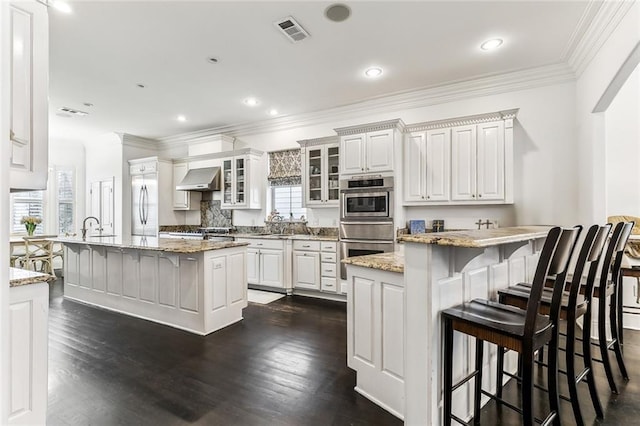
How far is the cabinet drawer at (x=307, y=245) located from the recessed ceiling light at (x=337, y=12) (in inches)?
115

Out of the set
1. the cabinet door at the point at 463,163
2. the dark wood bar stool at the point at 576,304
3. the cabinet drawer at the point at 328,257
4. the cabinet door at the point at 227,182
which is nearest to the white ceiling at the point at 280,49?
the cabinet door at the point at 463,163

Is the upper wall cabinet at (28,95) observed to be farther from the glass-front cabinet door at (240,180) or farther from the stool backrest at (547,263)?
the glass-front cabinet door at (240,180)

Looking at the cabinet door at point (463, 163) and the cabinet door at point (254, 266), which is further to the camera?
the cabinet door at point (254, 266)

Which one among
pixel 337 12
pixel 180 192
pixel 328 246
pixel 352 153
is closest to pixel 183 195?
pixel 180 192

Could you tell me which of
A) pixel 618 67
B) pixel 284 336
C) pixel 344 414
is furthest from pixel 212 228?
pixel 618 67

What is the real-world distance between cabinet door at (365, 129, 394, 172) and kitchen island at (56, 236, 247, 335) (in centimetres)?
211

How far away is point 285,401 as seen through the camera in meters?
2.08

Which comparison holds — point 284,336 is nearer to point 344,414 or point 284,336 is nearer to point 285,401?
point 285,401

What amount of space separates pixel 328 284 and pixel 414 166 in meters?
2.11

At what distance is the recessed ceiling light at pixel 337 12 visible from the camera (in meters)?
2.67

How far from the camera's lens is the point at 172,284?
3498mm

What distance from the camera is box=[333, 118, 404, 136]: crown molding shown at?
13.5ft

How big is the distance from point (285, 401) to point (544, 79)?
4.57m

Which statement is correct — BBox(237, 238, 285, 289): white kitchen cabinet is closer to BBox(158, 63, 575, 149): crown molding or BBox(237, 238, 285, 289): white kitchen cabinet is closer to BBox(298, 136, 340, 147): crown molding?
BBox(298, 136, 340, 147): crown molding
